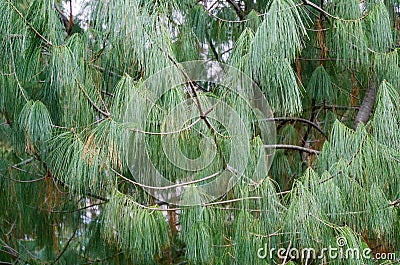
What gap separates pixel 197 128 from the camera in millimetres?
1706

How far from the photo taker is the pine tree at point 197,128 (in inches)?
63.2

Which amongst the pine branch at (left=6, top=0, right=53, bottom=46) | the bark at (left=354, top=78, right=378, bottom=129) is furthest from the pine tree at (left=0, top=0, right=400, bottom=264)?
the bark at (left=354, top=78, right=378, bottom=129)

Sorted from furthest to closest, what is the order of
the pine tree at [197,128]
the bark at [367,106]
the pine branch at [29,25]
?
the bark at [367,106] < the pine branch at [29,25] < the pine tree at [197,128]

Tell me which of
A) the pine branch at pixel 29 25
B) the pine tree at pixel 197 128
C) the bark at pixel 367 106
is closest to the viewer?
the pine tree at pixel 197 128

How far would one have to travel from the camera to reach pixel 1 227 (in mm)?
2688

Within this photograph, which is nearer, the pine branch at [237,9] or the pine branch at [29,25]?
the pine branch at [29,25]

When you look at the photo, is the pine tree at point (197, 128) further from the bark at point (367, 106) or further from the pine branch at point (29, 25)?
the bark at point (367, 106)

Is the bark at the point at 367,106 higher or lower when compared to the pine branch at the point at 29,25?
lower

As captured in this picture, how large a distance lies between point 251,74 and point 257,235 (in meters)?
0.42

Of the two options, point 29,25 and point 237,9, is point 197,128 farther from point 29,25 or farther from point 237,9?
point 237,9

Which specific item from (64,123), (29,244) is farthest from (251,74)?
(29,244)

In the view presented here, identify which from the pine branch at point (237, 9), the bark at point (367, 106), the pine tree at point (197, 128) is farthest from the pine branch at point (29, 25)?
the bark at point (367, 106)

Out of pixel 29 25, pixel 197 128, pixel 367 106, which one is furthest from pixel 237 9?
pixel 29 25

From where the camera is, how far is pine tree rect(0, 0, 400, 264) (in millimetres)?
1606
